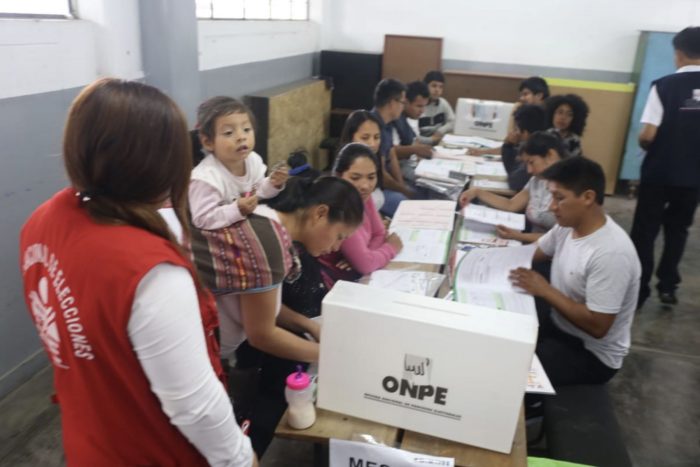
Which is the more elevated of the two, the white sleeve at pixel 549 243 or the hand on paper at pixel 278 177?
the hand on paper at pixel 278 177

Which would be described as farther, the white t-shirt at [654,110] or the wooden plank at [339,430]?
the white t-shirt at [654,110]

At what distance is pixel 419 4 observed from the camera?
5625mm

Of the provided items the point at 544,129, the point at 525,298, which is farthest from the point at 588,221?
the point at 544,129

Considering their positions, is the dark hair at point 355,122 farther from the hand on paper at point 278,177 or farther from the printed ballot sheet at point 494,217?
the hand on paper at point 278,177

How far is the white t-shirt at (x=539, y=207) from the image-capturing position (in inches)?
101

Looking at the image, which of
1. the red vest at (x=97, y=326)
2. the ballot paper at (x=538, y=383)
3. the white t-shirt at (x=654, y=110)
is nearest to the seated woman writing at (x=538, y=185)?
the white t-shirt at (x=654, y=110)

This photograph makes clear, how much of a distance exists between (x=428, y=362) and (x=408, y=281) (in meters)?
0.81

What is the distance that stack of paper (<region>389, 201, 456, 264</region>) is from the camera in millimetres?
2090

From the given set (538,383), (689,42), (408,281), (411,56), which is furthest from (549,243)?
(411,56)

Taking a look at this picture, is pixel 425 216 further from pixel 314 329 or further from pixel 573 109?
pixel 573 109

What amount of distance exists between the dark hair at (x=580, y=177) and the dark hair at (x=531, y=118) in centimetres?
135

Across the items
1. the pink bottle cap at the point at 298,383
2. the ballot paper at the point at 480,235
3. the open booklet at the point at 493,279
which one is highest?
the pink bottle cap at the point at 298,383

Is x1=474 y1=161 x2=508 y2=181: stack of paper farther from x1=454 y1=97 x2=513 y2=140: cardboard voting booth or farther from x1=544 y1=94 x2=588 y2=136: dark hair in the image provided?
x1=454 y1=97 x2=513 y2=140: cardboard voting booth

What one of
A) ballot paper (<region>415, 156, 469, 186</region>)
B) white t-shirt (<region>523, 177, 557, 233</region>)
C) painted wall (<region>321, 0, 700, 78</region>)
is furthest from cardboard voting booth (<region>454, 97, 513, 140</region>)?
white t-shirt (<region>523, 177, 557, 233</region>)
